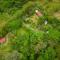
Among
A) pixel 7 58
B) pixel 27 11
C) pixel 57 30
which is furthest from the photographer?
pixel 27 11

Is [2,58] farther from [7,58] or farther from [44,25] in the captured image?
[44,25]

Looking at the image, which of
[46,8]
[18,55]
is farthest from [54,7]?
[18,55]

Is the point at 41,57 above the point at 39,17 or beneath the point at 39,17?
beneath

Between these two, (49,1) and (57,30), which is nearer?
(57,30)

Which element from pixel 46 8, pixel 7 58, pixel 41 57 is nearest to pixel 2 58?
pixel 7 58

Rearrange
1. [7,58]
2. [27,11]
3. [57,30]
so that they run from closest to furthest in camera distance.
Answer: [7,58] < [57,30] < [27,11]

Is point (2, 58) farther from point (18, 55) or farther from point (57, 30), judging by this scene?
point (57, 30)
